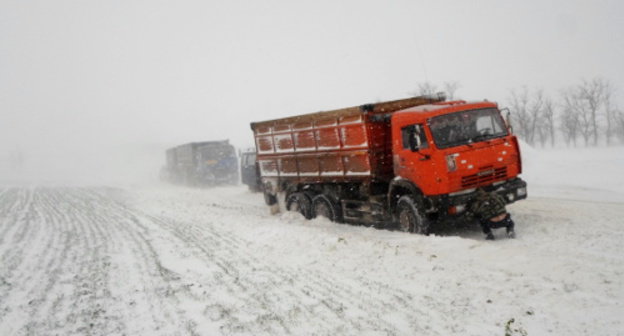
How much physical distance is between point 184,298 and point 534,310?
14.6 ft

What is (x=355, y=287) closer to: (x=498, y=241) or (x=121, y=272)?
(x=498, y=241)

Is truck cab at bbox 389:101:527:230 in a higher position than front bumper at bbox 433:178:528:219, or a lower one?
higher

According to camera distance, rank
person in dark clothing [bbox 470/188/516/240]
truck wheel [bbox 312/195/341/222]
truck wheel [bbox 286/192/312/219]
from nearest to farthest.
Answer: person in dark clothing [bbox 470/188/516/240] → truck wheel [bbox 312/195/341/222] → truck wheel [bbox 286/192/312/219]

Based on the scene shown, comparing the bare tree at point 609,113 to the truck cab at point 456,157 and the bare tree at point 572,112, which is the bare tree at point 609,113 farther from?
the truck cab at point 456,157

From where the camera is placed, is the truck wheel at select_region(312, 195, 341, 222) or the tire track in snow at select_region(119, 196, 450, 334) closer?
the tire track in snow at select_region(119, 196, 450, 334)

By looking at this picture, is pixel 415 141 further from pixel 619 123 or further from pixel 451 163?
pixel 619 123

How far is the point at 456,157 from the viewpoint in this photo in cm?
Answer: 838

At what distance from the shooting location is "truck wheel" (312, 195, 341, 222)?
11.8m

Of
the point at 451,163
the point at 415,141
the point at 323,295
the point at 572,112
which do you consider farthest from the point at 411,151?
the point at 572,112

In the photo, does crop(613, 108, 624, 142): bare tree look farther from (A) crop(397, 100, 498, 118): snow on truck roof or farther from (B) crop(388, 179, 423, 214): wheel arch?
(B) crop(388, 179, 423, 214): wheel arch

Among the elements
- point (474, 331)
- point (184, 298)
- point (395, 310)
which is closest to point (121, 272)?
point (184, 298)

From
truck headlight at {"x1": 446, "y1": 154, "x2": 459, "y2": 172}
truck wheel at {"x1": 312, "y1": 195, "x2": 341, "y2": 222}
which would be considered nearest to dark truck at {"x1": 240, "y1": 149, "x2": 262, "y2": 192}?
truck wheel at {"x1": 312, "y1": 195, "x2": 341, "y2": 222}

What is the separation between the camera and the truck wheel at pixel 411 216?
28.9 feet

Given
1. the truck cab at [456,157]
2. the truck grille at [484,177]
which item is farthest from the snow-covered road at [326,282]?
the truck grille at [484,177]
